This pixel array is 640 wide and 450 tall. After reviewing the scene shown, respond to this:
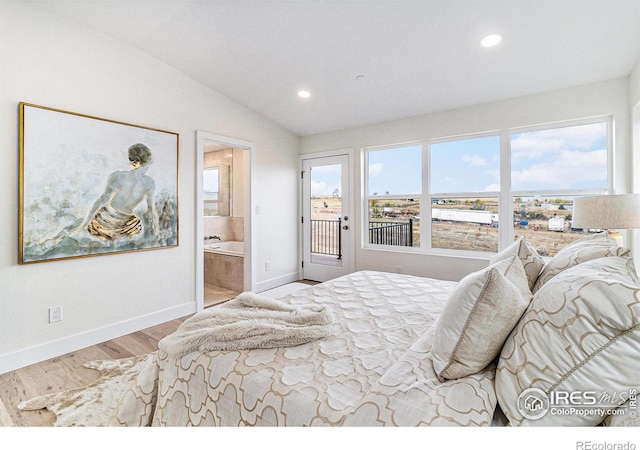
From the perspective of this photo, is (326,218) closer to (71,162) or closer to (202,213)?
(202,213)

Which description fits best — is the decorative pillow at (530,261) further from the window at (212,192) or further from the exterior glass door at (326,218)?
the window at (212,192)

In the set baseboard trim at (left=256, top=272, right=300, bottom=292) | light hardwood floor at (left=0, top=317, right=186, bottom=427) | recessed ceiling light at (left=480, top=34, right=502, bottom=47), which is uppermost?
recessed ceiling light at (left=480, top=34, right=502, bottom=47)

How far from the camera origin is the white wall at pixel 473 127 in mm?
2766

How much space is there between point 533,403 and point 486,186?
3.13 metres

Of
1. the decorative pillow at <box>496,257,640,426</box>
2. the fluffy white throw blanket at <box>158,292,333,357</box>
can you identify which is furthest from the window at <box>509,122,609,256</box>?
the fluffy white throw blanket at <box>158,292,333,357</box>

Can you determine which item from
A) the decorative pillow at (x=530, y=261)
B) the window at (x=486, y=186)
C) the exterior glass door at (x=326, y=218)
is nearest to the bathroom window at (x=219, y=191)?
the exterior glass door at (x=326, y=218)

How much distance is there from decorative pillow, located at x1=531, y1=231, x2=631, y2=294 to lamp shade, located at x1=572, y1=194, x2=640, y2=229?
716 millimetres

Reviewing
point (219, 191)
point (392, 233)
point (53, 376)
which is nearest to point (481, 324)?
point (53, 376)

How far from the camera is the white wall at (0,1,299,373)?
7.32 feet

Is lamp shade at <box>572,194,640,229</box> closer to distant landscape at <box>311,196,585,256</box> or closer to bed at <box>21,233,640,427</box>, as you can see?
bed at <box>21,233,640,427</box>

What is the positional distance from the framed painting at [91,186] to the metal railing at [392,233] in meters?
2.59

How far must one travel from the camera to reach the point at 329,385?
3.40 feet

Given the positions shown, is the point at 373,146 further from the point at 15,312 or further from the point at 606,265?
the point at 15,312

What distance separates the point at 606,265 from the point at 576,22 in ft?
6.93
